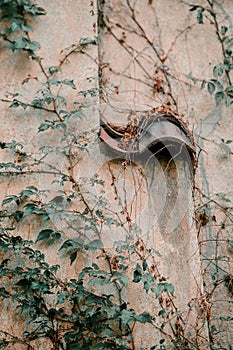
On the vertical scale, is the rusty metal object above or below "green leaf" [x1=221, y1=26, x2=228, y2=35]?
below

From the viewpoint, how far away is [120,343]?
8.05ft

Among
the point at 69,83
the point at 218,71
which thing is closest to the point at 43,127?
the point at 69,83

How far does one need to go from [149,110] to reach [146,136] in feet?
1.03

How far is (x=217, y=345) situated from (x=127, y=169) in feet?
3.91

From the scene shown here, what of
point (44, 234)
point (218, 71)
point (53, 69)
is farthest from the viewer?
point (218, 71)

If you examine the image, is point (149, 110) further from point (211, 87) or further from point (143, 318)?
point (143, 318)

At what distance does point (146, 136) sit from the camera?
2988 millimetres

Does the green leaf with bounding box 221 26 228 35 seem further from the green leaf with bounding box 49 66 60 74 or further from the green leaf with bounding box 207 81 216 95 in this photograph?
the green leaf with bounding box 49 66 60 74

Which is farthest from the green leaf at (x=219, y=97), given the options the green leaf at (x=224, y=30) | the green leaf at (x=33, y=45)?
the green leaf at (x=33, y=45)

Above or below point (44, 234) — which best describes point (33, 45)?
above

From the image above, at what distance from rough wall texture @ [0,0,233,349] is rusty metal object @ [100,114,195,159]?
8 cm

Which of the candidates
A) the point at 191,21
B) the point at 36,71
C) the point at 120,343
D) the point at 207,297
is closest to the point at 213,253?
the point at 207,297

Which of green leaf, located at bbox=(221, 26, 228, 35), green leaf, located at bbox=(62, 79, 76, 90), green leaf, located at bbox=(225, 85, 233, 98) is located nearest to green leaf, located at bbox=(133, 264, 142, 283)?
green leaf, located at bbox=(62, 79, 76, 90)

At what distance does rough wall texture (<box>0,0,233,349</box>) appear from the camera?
9.27ft
